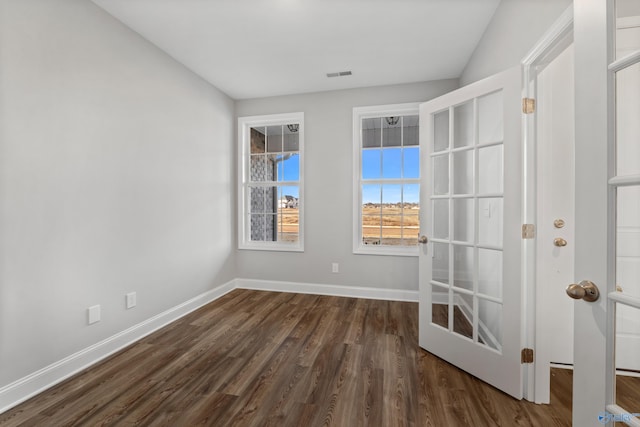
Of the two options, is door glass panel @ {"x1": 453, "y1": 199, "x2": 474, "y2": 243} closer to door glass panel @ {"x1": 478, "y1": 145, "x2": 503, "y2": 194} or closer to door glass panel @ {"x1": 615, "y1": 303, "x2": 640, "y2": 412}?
door glass panel @ {"x1": 478, "y1": 145, "x2": 503, "y2": 194}

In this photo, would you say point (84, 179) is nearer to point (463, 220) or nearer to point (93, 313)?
point (93, 313)

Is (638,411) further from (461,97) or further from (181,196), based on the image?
(181,196)

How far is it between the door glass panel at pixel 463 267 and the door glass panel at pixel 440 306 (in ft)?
0.47

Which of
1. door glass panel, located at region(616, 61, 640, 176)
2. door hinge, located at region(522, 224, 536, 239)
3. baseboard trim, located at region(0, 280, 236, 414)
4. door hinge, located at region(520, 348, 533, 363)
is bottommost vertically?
baseboard trim, located at region(0, 280, 236, 414)

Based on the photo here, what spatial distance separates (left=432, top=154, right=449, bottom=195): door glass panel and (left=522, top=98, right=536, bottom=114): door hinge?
0.56 m

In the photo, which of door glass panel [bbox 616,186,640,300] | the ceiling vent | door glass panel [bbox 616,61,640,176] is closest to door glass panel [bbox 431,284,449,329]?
door glass panel [bbox 616,186,640,300]

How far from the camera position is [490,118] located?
6.12 feet

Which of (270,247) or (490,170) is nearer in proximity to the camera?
(490,170)

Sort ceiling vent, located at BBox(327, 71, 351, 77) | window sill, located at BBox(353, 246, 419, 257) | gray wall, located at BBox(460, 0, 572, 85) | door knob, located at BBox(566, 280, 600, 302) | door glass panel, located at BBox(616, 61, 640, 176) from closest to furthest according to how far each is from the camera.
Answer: door glass panel, located at BBox(616, 61, 640, 176) → door knob, located at BBox(566, 280, 600, 302) → gray wall, located at BBox(460, 0, 572, 85) → ceiling vent, located at BBox(327, 71, 351, 77) → window sill, located at BBox(353, 246, 419, 257)

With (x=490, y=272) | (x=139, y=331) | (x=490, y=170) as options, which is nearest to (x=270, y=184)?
(x=139, y=331)

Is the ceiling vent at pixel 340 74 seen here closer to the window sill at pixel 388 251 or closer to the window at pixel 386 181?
the window at pixel 386 181

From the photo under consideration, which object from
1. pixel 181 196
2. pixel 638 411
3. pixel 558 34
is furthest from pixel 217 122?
pixel 638 411

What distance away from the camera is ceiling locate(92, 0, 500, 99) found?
2170 millimetres

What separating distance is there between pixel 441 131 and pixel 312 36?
4.67ft
